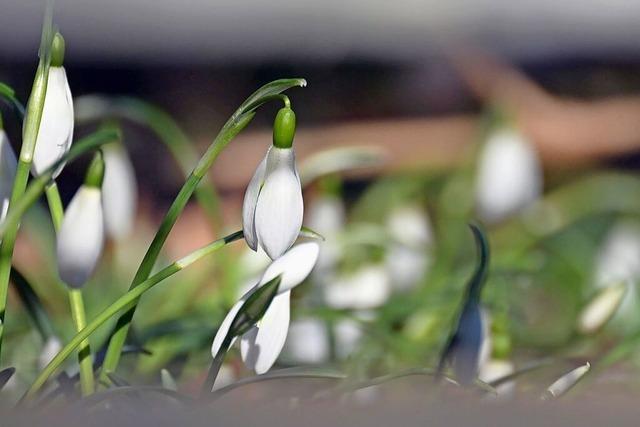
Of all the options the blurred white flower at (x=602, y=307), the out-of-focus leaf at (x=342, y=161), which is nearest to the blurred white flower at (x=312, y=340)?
the out-of-focus leaf at (x=342, y=161)

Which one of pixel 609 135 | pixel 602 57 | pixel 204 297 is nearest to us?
pixel 204 297

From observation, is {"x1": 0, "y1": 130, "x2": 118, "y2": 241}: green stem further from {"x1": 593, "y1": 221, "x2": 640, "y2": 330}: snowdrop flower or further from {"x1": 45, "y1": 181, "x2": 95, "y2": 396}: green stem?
{"x1": 593, "y1": 221, "x2": 640, "y2": 330}: snowdrop flower

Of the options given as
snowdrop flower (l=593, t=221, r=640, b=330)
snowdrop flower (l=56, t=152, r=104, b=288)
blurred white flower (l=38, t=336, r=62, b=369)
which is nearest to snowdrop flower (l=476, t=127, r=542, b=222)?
snowdrop flower (l=593, t=221, r=640, b=330)

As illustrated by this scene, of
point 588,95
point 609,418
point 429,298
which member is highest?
point 609,418

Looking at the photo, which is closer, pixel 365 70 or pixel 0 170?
pixel 0 170

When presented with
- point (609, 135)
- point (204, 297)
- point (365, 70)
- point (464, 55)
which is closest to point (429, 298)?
point (204, 297)

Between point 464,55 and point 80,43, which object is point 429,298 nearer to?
point 464,55
